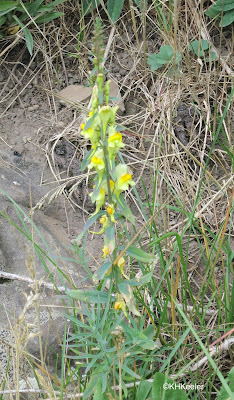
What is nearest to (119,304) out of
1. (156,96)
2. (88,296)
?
(88,296)

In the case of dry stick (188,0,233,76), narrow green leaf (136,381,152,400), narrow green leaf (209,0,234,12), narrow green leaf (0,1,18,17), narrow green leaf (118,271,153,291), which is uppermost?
narrow green leaf (0,1,18,17)

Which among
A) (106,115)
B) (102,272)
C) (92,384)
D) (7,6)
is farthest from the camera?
(7,6)

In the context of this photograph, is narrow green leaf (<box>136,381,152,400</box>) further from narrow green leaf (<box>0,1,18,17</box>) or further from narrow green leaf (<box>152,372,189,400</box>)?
narrow green leaf (<box>0,1,18,17</box>)

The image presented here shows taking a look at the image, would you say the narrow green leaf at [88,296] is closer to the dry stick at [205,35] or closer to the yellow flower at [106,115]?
the yellow flower at [106,115]

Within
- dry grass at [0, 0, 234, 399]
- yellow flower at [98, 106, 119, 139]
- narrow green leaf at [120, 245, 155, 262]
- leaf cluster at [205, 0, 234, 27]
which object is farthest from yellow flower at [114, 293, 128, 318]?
leaf cluster at [205, 0, 234, 27]

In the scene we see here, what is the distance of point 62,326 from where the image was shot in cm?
179

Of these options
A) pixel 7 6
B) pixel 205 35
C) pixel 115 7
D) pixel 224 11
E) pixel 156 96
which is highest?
pixel 7 6

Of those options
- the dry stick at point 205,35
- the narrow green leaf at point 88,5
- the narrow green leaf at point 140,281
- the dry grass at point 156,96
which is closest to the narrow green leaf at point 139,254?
the narrow green leaf at point 140,281

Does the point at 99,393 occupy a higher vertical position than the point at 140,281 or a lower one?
lower

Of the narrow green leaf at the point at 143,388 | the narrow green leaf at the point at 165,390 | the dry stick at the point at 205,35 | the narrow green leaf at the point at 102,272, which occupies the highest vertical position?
the dry stick at the point at 205,35

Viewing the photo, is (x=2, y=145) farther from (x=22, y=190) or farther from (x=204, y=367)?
(x=204, y=367)

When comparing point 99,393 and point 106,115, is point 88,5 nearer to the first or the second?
point 106,115

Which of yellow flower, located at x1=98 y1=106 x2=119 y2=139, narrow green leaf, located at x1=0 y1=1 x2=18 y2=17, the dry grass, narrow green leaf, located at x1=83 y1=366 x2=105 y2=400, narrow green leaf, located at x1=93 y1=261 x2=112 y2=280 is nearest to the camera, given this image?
yellow flower, located at x1=98 y1=106 x2=119 y2=139

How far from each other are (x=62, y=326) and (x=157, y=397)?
539 millimetres
